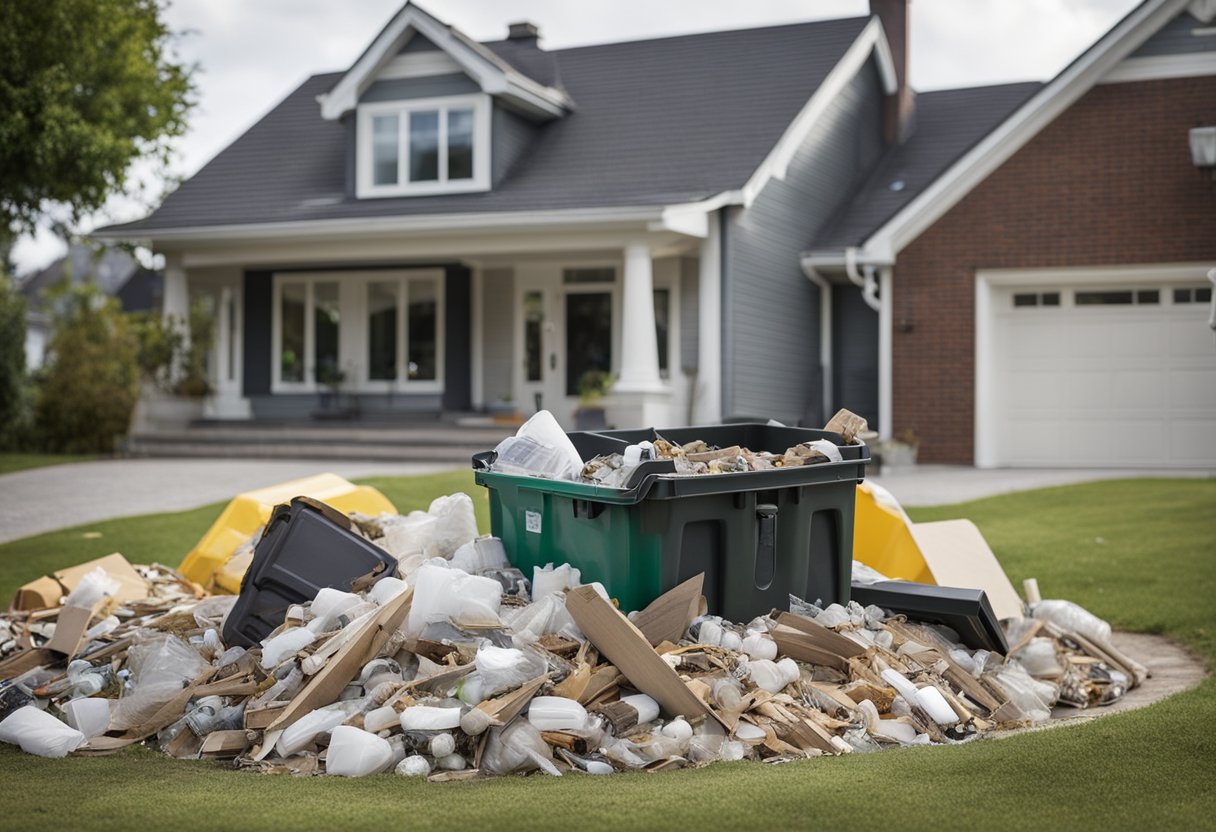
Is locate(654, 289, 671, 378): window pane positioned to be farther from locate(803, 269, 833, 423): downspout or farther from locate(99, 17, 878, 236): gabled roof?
locate(803, 269, 833, 423): downspout

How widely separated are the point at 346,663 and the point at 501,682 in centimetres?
58

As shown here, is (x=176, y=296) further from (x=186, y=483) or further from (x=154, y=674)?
(x=154, y=674)

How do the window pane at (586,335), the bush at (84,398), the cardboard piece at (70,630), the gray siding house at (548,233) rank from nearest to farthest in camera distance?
the cardboard piece at (70,630) → the gray siding house at (548,233) → the window pane at (586,335) → the bush at (84,398)

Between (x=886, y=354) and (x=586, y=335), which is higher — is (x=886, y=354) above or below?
below

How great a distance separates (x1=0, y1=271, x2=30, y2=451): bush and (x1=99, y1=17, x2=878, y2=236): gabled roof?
13.8ft

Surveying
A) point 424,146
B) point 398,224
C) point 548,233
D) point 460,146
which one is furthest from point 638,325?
point 424,146

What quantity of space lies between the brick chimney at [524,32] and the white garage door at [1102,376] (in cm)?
877

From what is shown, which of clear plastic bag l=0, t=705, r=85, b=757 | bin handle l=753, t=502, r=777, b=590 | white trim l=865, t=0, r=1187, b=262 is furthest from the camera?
white trim l=865, t=0, r=1187, b=262

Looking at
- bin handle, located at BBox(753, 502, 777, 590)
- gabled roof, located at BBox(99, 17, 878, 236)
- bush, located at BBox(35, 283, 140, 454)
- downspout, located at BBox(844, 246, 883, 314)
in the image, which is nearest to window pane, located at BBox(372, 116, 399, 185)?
gabled roof, located at BBox(99, 17, 878, 236)

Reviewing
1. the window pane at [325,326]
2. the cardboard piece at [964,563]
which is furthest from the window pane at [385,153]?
the cardboard piece at [964,563]

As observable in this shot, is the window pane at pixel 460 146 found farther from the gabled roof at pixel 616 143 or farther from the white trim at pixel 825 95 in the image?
the white trim at pixel 825 95

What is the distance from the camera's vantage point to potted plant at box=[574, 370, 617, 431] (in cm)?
1636

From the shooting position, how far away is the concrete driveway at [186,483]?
1188 cm

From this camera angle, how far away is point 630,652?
15.2 feet
